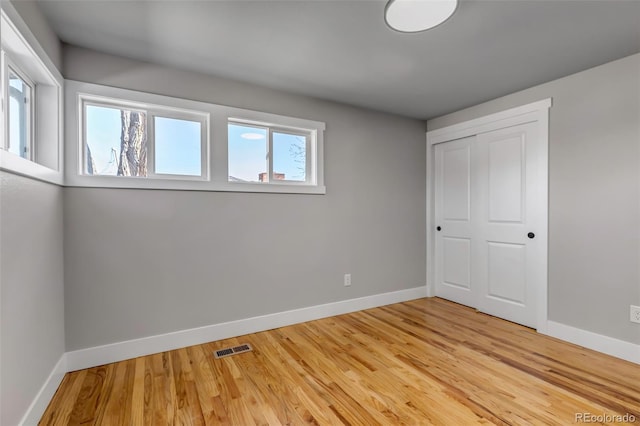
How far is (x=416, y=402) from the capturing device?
6.07ft

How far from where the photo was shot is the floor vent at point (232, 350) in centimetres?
247

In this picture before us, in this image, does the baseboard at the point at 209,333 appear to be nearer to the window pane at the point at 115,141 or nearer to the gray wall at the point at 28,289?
the gray wall at the point at 28,289

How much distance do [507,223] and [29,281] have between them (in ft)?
12.9

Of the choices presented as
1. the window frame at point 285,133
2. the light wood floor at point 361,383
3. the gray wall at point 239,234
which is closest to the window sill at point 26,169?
the gray wall at point 239,234

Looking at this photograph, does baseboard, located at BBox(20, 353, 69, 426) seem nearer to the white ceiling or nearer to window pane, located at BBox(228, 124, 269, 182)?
window pane, located at BBox(228, 124, 269, 182)

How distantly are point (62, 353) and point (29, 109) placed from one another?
168 centimetres

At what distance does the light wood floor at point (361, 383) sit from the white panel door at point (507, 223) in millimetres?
449

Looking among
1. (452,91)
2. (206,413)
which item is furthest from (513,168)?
(206,413)

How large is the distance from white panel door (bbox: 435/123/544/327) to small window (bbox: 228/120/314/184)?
1.89 meters

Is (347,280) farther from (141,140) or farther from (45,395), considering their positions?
(45,395)

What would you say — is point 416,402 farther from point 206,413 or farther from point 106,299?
point 106,299

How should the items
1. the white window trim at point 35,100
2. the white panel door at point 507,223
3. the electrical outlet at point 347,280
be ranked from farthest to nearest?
the electrical outlet at point 347,280
the white panel door at point 507,223
the white window trim at point 35,100

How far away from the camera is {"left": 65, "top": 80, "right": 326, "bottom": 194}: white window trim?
2236 millimetres

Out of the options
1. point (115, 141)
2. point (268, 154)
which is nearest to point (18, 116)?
point (115, 141)
